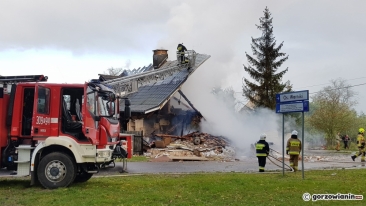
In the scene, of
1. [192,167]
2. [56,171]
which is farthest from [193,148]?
[56,171]

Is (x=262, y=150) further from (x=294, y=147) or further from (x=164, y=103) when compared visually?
(x=164, y=103)

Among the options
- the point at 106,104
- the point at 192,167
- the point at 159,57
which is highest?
the point at 159,57

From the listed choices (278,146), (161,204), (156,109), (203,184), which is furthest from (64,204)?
(278,146)

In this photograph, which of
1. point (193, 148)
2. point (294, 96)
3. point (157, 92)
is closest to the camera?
point (294, 96)

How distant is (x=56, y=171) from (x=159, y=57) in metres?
27.1

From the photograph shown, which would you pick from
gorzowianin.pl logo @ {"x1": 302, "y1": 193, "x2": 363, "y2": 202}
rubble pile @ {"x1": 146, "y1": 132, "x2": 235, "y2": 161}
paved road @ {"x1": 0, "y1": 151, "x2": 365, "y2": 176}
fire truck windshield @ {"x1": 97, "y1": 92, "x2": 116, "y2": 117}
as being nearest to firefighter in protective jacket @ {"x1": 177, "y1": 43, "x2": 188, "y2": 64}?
rubble pile @ {"x1": 146, "y1": 132, "x2": 235, "y2": 161}

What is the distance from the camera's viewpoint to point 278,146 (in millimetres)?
27859

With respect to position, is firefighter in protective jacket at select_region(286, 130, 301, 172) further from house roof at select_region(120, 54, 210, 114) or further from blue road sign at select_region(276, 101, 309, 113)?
house roof at select_region(120, 54, 210, 114)

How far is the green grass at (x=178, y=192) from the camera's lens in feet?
27.5

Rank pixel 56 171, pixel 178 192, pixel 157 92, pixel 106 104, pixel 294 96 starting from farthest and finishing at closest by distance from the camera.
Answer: pixel 157 92 → pixel 294 96 → pixel 106 104 → pixel 56 171 → pixel 178 192

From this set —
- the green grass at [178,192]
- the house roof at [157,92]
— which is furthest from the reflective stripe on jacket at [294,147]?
the house roof at [157,92]

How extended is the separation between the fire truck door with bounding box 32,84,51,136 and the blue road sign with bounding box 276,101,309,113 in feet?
23.1

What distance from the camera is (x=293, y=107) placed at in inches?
493

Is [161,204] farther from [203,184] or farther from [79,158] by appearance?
[79,158]
